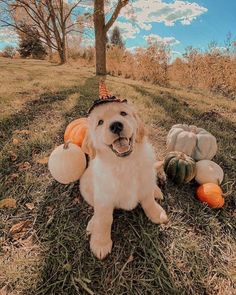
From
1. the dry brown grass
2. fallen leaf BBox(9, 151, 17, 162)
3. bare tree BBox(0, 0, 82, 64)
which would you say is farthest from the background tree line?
fallen leaf BBox(9, 151, 17, 162)

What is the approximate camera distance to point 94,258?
6.32 ft

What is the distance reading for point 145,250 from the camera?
1974 millimetres

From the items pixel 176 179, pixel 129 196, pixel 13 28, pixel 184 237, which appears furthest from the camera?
pixel 13 28

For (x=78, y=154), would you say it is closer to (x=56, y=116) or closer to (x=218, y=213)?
(x=218, y=213)

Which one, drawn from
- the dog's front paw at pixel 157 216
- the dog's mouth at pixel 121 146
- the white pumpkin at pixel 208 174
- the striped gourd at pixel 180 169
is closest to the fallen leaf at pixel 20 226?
the dog's front paw at pixel 157 216

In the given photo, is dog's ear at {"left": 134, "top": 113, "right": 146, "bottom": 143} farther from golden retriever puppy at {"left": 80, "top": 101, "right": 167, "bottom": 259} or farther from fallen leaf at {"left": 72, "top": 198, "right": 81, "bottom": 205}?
fallen leaf at {"left": 72, "top": 198, "right": 81, "bottom": 205}

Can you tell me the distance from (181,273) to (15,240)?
A: 130 cm

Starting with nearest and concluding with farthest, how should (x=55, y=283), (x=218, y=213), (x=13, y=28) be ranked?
(x=55, y=283) < (x=218, y=213) < (x=13, y=28)

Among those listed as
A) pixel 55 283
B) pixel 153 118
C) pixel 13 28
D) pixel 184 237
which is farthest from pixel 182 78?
pixel 13 28

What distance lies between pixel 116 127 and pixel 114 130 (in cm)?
2

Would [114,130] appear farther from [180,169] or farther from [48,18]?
[48,18]

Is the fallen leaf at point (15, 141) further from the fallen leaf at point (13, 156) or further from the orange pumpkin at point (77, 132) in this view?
the orange pumpkin at point (77, 132)

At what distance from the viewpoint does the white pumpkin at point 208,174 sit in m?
2.57

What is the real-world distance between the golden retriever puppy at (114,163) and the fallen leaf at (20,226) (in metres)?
0.57
